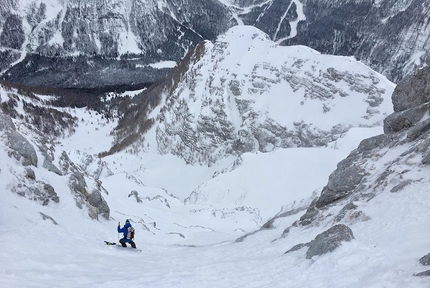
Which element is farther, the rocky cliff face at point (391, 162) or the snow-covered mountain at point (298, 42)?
the snow-covered mountain at point (298, 42)

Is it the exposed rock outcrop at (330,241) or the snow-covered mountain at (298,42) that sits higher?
the snow-covered mountain at (298,42)

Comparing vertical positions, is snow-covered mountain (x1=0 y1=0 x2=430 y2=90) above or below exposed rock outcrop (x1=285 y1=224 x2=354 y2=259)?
above

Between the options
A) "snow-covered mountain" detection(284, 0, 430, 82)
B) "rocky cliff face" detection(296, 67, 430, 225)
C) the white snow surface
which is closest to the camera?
the white snow surface

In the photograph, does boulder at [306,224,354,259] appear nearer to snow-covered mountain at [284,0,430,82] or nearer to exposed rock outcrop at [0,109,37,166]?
exposed rock outcrop at [0,109,37,166]

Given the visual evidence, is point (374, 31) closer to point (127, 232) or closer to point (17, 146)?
point (17, 146)

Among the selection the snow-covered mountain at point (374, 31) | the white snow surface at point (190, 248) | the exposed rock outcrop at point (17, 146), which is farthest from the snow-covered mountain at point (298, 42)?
the exposed rock outcrop at point (17, 146)

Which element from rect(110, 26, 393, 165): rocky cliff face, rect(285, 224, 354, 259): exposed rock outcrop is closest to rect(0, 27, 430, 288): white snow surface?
rect(285, 224, 354, 259): exposed rock outcrop

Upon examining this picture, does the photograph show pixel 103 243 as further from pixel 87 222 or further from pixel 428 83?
pixel 428 83

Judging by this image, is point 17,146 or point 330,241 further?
point 17,146

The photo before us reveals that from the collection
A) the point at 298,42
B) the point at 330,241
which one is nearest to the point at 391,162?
the point at 330,241

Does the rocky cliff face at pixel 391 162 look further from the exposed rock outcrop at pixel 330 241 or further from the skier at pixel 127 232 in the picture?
the skier at pixel 127 232

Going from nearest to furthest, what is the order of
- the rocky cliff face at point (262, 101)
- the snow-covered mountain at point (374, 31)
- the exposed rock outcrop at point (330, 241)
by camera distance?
the exposed rock outcrop at point (330, 241)
the rocky cliff face at point (262, 101)
the snow-covered mountain at point (374, 31)

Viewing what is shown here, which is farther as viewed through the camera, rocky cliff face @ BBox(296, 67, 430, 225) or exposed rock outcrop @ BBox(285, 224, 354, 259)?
rocky cliff face @ BBox(296, 67, 430, 225)

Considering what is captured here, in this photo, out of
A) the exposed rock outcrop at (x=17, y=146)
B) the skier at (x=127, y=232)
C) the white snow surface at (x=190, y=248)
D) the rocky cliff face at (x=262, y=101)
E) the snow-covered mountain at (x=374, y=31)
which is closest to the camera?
the white snow surface at (x=190, y=248)
